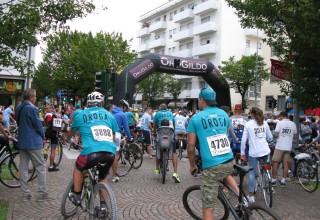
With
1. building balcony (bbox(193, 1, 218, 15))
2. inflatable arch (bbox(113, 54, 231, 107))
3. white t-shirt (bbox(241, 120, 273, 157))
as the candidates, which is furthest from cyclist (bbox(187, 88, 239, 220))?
building balcony (bbox(193, 1, 218, 15))

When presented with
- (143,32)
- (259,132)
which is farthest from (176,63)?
(143,32)

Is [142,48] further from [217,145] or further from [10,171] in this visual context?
[217,145]

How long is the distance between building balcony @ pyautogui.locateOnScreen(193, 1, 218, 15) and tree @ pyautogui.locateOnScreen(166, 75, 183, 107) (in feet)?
32.2

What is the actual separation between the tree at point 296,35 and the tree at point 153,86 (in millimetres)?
41725

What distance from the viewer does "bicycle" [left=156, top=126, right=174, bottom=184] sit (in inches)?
363

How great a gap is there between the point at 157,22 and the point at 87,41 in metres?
28.9

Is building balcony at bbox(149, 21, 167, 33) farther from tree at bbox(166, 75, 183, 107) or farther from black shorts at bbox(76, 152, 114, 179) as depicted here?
black shorts at bbox(76, 152, 114, 179)

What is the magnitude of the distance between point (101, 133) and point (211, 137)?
1.45m

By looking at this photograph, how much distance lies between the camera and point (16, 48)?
7.34 m

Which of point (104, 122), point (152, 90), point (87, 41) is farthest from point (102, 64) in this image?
point (104, 122)

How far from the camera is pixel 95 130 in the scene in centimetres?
517

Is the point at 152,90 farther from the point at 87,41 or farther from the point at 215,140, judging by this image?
the point at 215,140

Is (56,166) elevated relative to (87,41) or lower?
lower

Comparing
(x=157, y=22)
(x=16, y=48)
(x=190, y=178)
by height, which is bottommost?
(x=190, y=178)
